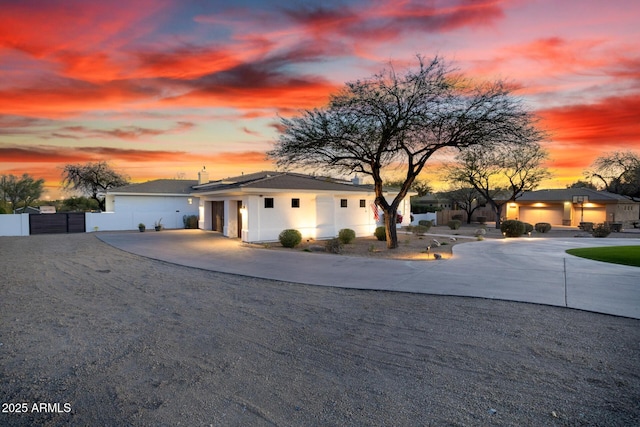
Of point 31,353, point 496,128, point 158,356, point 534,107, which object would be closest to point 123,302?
point 31,353

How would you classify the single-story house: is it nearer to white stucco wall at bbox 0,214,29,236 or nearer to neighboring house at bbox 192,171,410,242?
neighboring house at bbox 192,171,410,242

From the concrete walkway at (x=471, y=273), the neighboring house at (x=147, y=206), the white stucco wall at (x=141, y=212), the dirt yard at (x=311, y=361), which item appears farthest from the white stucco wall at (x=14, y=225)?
the dirt yard at (x=311, y=361)

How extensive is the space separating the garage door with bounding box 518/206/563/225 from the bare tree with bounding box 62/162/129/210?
50915 millimetres

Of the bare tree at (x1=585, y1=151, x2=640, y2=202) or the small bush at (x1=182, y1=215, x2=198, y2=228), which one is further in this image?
the bare tree at (x1=585, y1=151, x2=640, y2=202)

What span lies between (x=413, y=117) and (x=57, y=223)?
28219 mm

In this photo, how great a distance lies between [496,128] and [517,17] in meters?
4.62

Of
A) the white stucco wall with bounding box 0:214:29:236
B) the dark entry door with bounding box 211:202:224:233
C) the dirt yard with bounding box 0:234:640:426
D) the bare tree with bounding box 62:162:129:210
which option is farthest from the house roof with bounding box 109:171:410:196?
the bare tree with bounding box 62:162:129:210

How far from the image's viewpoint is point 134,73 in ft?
47.4

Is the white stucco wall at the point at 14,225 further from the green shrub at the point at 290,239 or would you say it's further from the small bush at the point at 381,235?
the small bush at the point at 381,235

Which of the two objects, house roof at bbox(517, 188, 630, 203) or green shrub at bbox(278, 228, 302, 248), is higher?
house roof at bbox(517, 188, 630, 203)

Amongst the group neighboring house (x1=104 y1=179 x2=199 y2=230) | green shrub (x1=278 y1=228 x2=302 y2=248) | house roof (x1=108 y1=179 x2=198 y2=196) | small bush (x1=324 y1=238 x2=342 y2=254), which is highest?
house roof (x1=108 y1=179 x2=198 y2=196)

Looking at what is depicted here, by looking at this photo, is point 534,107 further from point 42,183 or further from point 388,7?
point 42,183

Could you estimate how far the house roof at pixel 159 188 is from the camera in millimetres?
30234

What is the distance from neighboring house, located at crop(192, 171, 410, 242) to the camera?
63.7 feet
